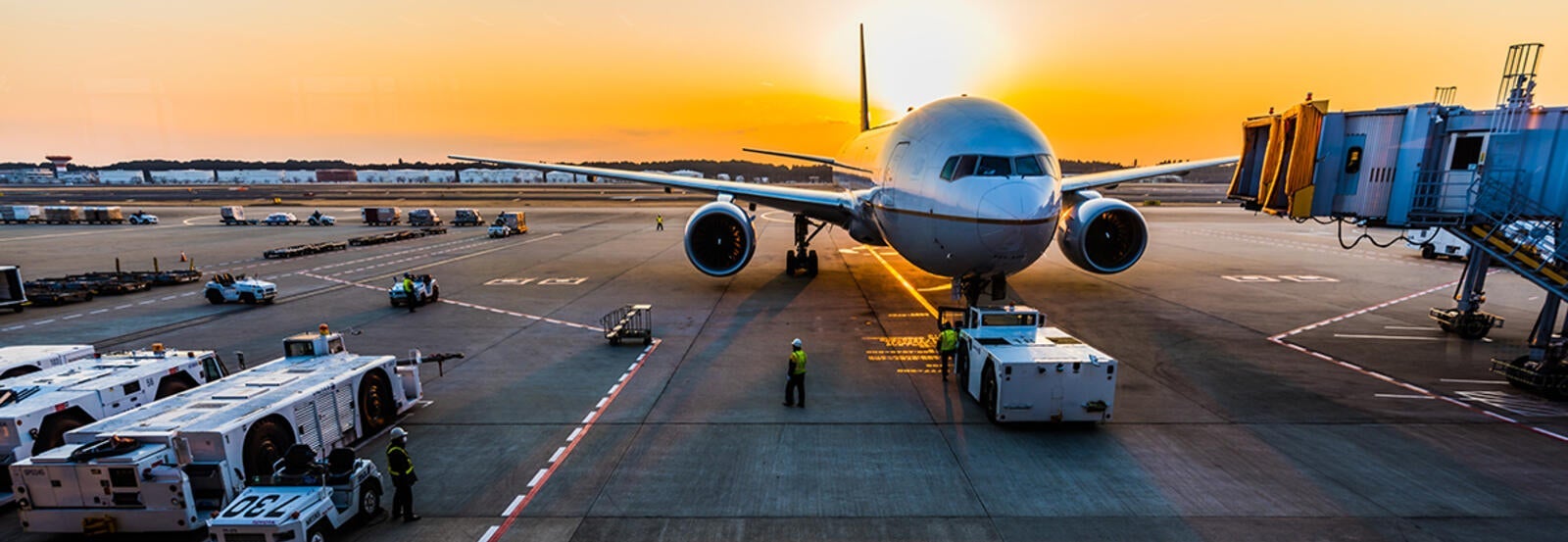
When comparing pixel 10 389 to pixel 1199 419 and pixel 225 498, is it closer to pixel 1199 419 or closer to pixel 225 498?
pixel 225 498

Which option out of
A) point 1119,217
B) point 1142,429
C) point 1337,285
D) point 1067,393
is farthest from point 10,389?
point 1337,285

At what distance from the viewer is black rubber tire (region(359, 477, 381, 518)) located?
8.91 meters

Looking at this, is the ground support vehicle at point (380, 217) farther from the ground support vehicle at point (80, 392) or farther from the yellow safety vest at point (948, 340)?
the yellow safety vest at point (948, 340)

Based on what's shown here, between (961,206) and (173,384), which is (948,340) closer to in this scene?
(961,206)

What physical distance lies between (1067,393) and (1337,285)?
24669 millimetres

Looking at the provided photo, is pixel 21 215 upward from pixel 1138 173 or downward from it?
downward

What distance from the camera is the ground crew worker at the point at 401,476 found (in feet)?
28.2

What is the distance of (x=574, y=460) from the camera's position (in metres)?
10.8

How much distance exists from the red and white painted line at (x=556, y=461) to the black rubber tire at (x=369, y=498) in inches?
71.6

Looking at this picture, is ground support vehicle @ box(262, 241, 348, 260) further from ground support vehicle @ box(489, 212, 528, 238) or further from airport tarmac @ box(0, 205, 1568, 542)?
ground support vehicle @ box(489, 212, 528, 238)

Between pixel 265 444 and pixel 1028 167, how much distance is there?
16.0 meters

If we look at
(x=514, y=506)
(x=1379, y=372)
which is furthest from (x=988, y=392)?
(x=1379, y=372)

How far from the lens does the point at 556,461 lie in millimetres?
10805

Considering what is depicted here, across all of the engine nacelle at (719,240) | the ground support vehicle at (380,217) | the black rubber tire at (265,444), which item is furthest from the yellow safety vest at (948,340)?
the ground support vehicle at (380,217)
